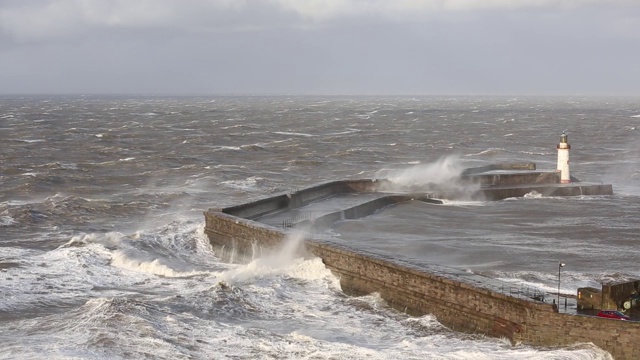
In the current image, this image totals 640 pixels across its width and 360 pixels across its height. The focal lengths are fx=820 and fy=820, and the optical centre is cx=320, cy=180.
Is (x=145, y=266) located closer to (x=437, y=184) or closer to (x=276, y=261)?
(x=276, y=261)

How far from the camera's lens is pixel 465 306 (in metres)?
18.0

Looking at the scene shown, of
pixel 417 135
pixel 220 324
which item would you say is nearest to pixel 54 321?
pixel 220 324

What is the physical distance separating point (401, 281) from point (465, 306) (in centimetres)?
203

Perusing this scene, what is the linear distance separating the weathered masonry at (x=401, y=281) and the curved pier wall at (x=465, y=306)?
2 centimetres

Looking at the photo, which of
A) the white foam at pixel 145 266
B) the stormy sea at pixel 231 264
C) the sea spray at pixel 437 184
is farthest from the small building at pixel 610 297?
the sea spray at pixel 437 184

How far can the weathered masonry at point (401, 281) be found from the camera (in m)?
16.2

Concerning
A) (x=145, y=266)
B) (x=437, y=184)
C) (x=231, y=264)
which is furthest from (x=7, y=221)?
(x=437, y=184)

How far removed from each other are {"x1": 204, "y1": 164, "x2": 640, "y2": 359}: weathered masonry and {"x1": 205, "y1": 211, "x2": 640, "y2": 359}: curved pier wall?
2 centimetres

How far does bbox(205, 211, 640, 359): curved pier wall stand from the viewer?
52.2ft

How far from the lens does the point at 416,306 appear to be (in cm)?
1916

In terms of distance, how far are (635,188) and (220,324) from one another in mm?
29487

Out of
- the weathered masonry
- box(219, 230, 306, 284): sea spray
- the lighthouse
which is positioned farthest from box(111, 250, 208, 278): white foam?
the lighthouse

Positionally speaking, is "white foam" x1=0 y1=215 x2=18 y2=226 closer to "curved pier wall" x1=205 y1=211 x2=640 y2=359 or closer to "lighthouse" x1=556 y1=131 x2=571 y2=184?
"curved pier wall" x1=205 y1=211 x2=640 y2=359

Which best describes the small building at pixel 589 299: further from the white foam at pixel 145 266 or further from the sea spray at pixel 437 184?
the sea spray at pixel 437 184
